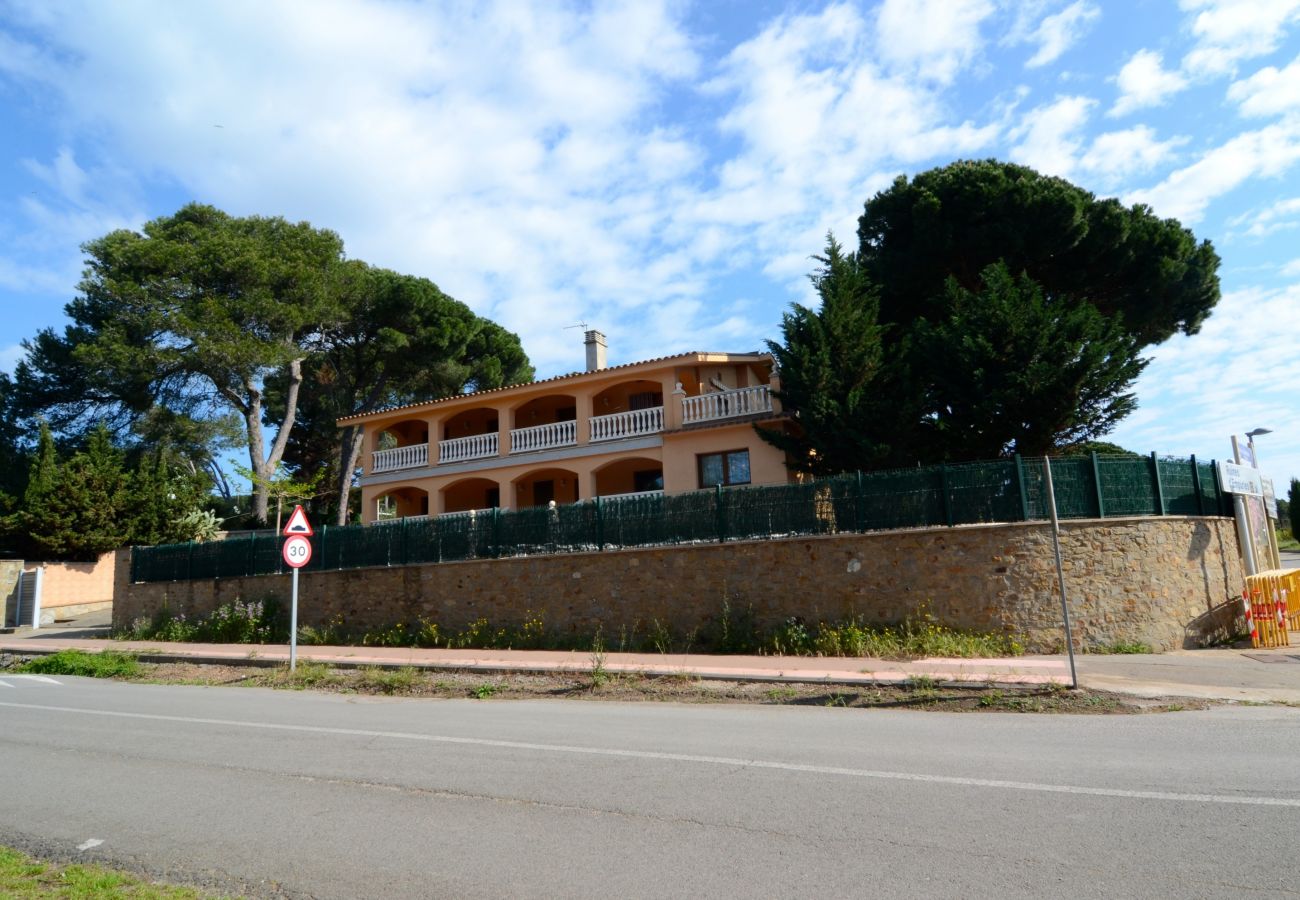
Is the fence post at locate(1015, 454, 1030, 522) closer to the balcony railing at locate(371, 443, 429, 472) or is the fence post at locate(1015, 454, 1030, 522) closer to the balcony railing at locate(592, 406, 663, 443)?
the balcony railing at locate(592, 406, 663, 443)

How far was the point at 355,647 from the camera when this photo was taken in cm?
1756

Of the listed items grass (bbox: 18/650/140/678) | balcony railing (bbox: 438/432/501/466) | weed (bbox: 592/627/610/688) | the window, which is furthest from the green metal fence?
balcony railing (bbox: 438/432/501/466)

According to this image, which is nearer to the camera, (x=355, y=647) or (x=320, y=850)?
(x=320, y=850)

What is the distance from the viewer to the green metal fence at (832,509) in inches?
533

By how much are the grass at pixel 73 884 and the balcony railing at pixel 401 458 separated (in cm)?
2501

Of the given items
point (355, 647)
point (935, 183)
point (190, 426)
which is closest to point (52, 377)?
point (190, 426)

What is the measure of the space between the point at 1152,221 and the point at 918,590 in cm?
1674

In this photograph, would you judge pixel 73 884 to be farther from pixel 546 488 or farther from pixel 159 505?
pixel 159 505

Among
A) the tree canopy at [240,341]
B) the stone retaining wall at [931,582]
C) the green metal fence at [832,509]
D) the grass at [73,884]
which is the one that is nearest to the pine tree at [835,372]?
the green metal fence at [832,509]

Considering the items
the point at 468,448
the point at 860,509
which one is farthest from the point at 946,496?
the point at 468,448

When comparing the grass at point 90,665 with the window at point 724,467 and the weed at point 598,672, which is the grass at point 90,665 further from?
the window at point 724,467

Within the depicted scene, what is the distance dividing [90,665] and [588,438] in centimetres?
1412

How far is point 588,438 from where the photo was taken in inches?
1019

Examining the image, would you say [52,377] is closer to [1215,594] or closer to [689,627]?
[689,627]
